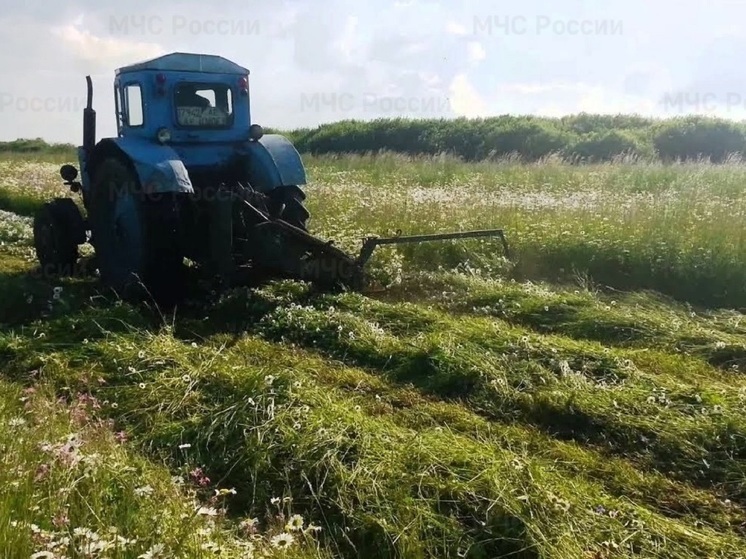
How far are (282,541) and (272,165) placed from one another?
5186 millimetres

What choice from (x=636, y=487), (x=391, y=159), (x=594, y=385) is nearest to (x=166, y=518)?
(x=636, y=487)

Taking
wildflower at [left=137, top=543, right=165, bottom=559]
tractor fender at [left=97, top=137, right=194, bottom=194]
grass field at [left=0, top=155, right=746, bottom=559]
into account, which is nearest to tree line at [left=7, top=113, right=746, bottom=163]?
grass field at [left=0, top=155, right=746, bottom=559]

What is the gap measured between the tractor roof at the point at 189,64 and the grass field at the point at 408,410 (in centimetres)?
231

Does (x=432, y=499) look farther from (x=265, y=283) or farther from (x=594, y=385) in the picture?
(x=265, y=283)

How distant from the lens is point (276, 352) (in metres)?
5.37

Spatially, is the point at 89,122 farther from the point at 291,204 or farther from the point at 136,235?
the point at 291,204

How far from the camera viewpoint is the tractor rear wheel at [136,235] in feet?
21.9

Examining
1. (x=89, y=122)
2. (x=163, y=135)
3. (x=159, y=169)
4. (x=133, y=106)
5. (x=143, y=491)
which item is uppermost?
(x=133, y=106)

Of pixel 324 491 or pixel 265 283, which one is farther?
pixel 265 283

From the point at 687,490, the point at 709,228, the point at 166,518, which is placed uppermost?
the point at 709,228

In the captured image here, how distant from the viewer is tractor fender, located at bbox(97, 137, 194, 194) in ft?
20.9

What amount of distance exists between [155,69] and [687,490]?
5.91 metres

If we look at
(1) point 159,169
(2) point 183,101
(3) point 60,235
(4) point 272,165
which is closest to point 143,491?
(1) point 159,169

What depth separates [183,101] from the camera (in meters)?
7.19
